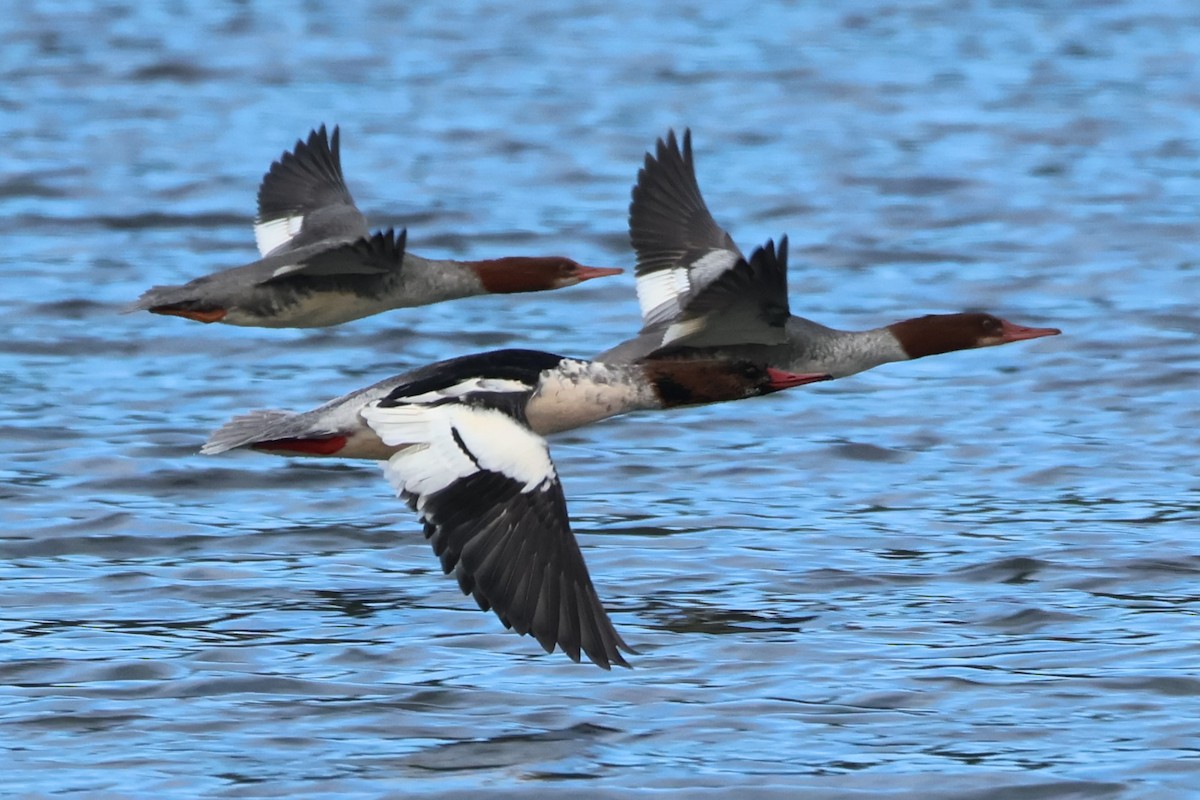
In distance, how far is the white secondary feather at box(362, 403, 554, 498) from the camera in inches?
250

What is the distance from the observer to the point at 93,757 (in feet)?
19.7

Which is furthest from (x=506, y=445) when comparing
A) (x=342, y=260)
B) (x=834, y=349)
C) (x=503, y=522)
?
(x=834, y=349)

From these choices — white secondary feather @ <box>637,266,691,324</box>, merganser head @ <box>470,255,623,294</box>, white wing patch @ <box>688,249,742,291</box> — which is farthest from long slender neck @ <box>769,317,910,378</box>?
merganser head @ <box>470,255,623,294</box>

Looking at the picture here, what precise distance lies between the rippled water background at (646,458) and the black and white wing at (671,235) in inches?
30.1

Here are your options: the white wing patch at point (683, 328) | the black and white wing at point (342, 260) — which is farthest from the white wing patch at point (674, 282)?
the black and white wing at point (342, 260)

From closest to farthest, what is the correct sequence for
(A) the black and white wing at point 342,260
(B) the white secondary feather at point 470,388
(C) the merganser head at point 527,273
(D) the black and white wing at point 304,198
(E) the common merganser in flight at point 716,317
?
(B) the white secondary feather at point 470,388
(E) the common merganser in flight at point 716,317
(A) the black and white wing at point 342,260
(C) the merganser head at point 527,273
(D) the black and white wing at point 304,198

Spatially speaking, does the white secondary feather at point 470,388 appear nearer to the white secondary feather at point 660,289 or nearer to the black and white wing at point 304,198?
the white secondary feather at point 660,289

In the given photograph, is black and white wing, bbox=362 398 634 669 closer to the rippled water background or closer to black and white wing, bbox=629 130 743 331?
the rippled water background

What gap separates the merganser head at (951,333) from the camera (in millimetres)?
8789

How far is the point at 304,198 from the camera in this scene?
9.61 meters

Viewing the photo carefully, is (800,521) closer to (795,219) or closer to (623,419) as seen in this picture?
(623,419)

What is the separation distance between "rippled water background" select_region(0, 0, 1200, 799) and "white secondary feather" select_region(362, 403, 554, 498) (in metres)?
0.58

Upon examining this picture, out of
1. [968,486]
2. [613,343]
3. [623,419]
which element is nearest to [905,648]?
[968,486]

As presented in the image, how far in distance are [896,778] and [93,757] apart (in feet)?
6.46
